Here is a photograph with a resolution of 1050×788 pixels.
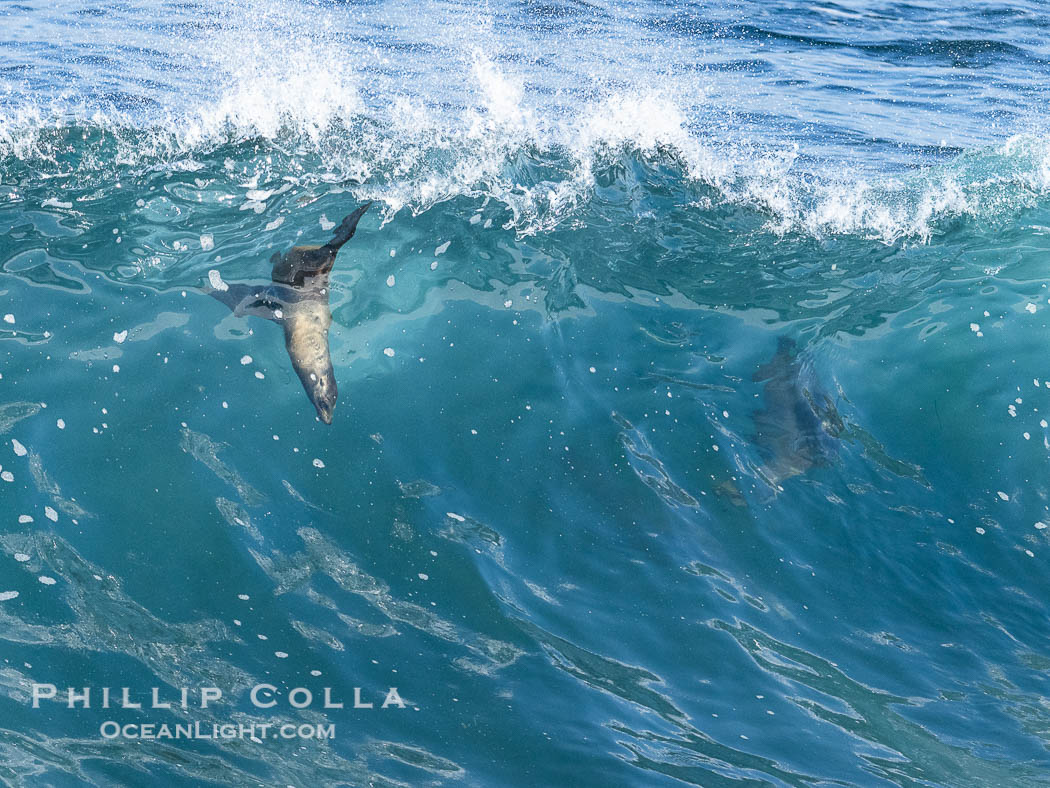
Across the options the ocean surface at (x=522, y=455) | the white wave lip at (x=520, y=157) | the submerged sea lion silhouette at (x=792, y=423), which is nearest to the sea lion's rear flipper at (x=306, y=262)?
the ocean surface at (x=522, y=455)

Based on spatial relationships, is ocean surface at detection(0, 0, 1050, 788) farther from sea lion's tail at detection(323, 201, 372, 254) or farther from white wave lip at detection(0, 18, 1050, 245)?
sea lion's tail at detection(323, 201, 372, 254)

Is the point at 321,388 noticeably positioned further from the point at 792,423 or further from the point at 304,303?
the point at 792,423

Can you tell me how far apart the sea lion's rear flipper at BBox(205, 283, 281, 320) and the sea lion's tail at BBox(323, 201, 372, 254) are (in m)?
0.44

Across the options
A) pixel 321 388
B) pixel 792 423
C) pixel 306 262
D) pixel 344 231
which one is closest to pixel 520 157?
pixel 344 231

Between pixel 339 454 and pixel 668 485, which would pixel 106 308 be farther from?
pixel 668 485

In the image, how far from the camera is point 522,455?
5.21m

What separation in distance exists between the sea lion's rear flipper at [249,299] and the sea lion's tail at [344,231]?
17.3 inches

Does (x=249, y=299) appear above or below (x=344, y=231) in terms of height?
below

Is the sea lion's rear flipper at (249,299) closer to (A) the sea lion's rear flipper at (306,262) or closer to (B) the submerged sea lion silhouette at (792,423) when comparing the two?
(A) the sea lion's rear flipper at (306,262)

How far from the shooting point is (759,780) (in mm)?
4008

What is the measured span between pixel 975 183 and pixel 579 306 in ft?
10.6

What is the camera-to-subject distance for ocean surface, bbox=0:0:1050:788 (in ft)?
14.1

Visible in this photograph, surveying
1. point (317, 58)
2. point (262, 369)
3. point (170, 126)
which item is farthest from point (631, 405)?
point (317, 58)

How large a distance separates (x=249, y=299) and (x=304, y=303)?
13.5 inches
